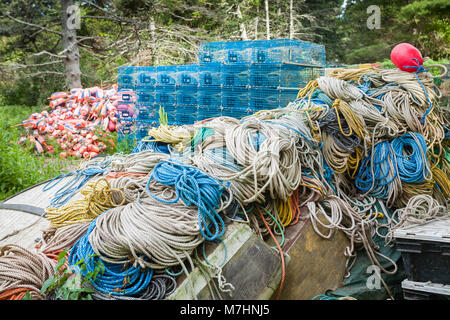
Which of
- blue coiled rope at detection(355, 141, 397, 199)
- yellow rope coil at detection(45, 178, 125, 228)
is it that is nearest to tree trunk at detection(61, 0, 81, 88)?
yellow rope coil at detection(45, 178, 125, 228)

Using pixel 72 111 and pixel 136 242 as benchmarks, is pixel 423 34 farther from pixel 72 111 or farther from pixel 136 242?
pixel 136 242

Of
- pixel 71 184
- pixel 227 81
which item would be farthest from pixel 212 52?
pixel 71 184

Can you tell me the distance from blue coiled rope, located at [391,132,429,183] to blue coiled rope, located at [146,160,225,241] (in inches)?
95.3

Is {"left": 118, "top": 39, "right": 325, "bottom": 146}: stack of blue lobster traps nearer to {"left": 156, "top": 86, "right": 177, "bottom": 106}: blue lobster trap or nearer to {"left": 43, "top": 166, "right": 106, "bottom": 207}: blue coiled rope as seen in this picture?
{"left": 156, "top": 86, "right": 177, "bottom": 106}: blue lobster trap

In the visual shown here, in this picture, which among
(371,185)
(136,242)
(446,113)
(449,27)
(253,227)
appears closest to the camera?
(136,242)

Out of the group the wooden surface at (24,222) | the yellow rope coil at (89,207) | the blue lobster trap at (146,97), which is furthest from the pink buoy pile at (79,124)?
the yellow rope coil at (89,207)

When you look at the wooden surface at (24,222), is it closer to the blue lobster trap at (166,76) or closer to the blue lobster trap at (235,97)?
the blue lobster trap at (235,97)

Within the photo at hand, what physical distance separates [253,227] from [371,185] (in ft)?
6.16

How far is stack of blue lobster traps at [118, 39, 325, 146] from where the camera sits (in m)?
6.27

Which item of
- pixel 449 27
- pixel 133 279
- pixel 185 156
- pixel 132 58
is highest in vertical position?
pixel 449 27

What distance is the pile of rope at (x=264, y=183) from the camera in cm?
263

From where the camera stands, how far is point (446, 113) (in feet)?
17.5

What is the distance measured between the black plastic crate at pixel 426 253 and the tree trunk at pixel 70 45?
1208cm
